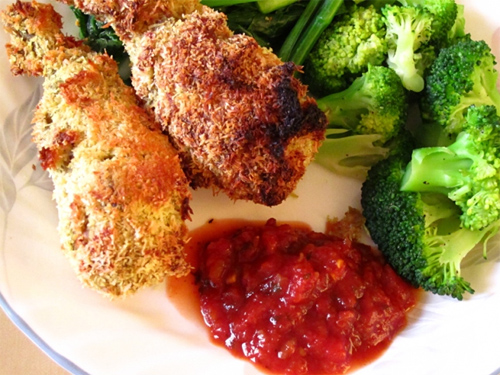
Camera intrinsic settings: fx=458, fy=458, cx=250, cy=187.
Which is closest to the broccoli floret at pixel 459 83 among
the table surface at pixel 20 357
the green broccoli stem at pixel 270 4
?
the green broccoli stem at pixel 270 4

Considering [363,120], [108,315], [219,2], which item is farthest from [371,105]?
[108,315]

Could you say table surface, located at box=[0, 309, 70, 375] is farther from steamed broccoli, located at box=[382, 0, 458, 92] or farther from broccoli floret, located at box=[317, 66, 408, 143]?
steamed broccoli, located at box=[382, 0, 458, 92]

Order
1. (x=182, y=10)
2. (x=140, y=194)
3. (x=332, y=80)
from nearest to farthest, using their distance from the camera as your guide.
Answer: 1. (x=140, y=194)
2. (x=182, y=10)
3. (x=332, y=80)

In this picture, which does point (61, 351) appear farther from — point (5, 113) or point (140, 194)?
point (5, 113)

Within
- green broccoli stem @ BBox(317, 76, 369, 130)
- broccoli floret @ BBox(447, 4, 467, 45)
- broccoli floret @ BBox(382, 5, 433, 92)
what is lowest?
green broccoli stem @ BBox(317, 76, 369, 130)

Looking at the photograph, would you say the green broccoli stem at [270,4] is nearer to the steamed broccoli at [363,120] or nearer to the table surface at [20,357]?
the steamed broccoli at [363,120]

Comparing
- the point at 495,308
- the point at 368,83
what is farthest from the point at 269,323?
the point at 368,83

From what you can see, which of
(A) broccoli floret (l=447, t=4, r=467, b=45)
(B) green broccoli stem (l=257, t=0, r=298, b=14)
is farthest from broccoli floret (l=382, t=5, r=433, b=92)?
(B) green broccoli stem (l=257, t=0, r=298, b=14)
